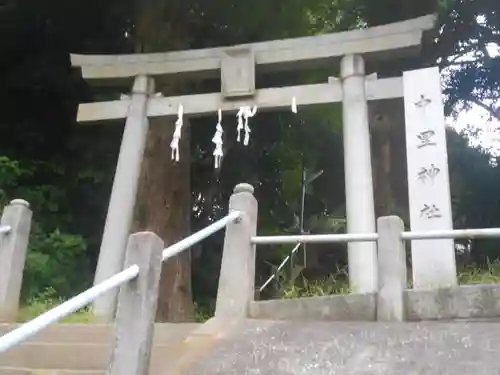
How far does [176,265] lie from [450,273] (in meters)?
4.42

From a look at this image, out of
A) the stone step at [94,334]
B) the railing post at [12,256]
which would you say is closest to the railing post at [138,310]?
the stone step at [94,334]

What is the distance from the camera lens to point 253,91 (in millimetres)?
8141

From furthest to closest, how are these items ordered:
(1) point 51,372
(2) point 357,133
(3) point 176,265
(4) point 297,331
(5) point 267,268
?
(5) point 267,268, (3) point 176,265, (2) point 357,133, (4) point 297,331, (1) point 51,372

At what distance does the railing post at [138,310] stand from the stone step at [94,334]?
3.26 ft

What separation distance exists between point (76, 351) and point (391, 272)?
2.28 meters

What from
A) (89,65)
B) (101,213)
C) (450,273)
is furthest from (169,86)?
(450,273)

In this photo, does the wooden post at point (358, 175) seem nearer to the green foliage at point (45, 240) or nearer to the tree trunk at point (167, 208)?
the tree trunk at point (167, 208)

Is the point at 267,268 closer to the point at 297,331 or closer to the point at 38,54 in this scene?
the point at 38,54

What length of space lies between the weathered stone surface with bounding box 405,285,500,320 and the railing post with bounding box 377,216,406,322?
0.34ft

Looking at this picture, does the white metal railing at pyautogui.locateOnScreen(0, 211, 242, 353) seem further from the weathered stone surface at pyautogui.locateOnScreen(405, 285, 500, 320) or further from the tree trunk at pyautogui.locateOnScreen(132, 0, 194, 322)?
the tree trunk at pyautogui.locateOnScreen(132, 0, 194, 322)

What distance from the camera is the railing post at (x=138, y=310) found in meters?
3.71

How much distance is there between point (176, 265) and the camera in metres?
9.31

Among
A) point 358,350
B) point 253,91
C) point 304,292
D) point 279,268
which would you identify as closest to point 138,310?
point 358,350

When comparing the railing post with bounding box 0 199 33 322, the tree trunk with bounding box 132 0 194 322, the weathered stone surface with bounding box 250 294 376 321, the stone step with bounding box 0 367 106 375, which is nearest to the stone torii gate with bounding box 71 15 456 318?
the tree trunk with bounding box 132 0 194 322
